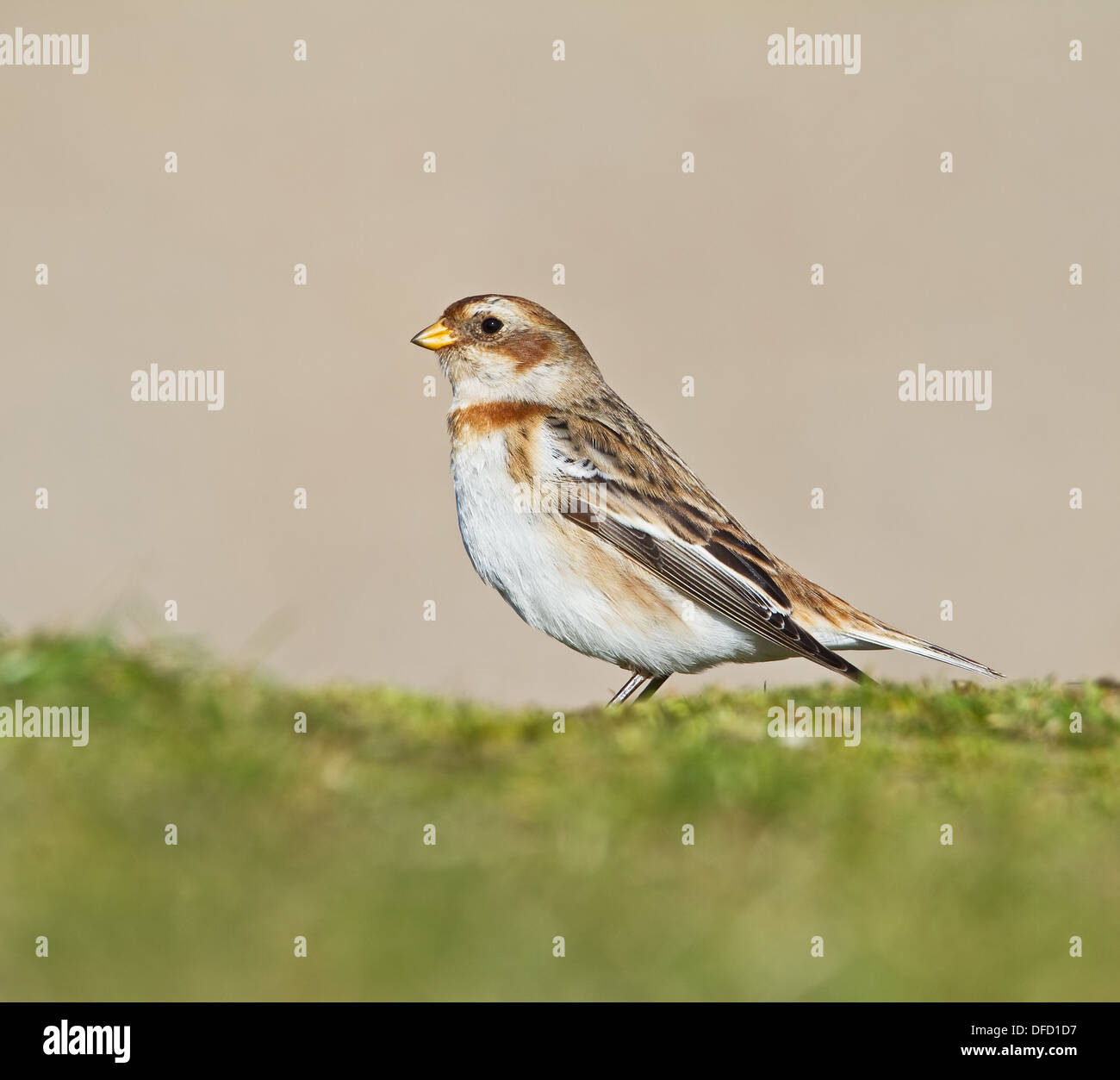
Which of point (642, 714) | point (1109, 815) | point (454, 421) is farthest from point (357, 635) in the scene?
point (1109, 815)

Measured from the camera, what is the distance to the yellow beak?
1000 centimetres

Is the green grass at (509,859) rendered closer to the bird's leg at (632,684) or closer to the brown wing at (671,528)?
the brown wing at (671,528)

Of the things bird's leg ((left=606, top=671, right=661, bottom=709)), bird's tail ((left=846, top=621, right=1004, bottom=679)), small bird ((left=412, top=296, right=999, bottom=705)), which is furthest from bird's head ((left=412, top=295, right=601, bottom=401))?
bird's tail ((left=846, top=621, right=1004, bottom=679))

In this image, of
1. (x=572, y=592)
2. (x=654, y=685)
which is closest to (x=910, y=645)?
(x=654, y=685)

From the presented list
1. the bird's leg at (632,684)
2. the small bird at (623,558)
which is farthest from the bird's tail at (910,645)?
the bird's leg at (632,684)

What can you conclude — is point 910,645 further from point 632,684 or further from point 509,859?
point 509,859

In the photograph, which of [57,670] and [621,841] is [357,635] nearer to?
[57,670]

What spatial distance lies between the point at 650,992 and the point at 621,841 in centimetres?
85

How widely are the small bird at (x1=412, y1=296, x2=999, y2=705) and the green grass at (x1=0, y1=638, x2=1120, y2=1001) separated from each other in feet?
7.09

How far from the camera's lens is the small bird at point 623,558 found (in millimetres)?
8703

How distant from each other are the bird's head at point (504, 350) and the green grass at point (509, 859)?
366 cm

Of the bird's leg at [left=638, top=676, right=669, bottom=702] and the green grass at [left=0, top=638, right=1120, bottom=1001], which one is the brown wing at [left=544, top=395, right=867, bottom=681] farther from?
the green grass at [left=0, top=638, right=1120, bottom=1001]

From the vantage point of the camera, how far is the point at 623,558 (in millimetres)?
8812

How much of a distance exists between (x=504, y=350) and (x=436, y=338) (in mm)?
478
